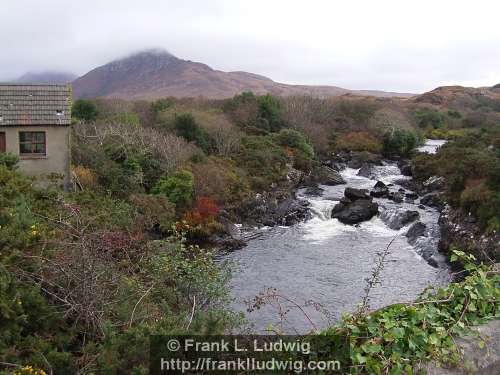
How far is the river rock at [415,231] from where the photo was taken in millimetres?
24353

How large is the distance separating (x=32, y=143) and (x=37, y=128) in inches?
26.8

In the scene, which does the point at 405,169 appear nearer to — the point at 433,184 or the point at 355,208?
the point at 433,184

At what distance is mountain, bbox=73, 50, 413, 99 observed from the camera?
370 feet

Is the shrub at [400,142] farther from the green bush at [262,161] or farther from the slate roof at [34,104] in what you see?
the slate roof at [34,104]

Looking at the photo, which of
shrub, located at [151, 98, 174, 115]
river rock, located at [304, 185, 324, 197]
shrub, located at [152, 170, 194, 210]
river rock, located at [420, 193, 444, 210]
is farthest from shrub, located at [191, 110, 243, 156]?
river rock, located at [420, 193, 444, 210]

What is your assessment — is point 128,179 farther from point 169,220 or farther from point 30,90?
point 30,90

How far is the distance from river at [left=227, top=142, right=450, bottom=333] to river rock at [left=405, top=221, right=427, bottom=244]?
37 cm

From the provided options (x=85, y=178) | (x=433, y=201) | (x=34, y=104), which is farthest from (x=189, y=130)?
(x=433, y=201)

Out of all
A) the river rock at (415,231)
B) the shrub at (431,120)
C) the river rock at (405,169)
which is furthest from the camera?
the shrub at (431,120)

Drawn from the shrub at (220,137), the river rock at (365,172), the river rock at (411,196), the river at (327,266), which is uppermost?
the shrub at (220,137)

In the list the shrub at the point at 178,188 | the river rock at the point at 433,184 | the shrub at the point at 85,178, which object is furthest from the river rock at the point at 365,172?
the shrub at the point at 85,178

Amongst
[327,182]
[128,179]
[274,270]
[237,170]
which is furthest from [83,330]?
[327,182]

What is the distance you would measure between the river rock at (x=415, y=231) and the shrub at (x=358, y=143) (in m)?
24.0

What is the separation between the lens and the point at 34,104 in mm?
19641
